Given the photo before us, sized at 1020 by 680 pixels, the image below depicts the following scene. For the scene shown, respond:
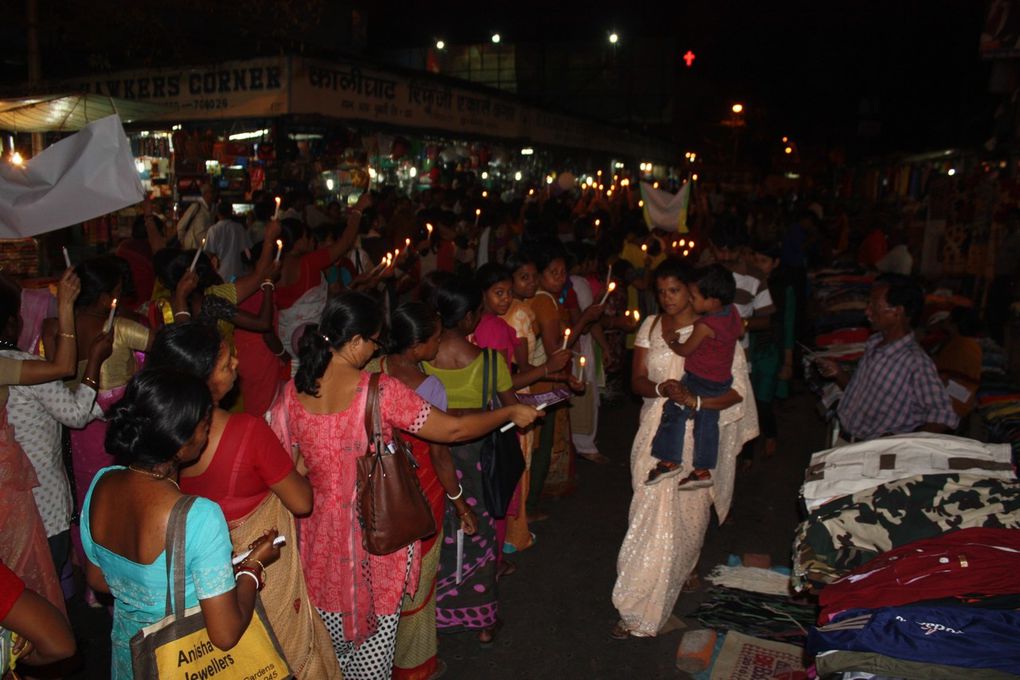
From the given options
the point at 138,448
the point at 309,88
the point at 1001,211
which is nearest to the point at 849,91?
the point at 1001,211

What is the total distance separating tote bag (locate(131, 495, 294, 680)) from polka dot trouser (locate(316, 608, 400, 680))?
3.86ft

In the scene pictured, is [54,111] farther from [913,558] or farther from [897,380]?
[913,558]

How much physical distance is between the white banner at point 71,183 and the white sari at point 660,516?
9.63ft

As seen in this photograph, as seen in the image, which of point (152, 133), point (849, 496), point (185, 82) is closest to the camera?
point (849, 496)

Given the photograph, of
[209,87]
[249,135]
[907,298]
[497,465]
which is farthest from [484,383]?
[249,135]

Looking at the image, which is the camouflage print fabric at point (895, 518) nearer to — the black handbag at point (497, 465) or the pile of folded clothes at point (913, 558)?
the pile of folded clothes at point (913, 558)

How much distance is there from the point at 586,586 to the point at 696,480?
46.2 inches

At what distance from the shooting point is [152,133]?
12320 millimetres

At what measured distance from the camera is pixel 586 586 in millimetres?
5176

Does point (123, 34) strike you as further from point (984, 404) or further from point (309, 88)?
point (984, 404)

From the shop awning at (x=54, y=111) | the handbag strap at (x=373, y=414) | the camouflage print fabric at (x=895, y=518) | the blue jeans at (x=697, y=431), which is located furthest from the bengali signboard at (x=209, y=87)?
the camouflage print fabric at (x=895, y=518)

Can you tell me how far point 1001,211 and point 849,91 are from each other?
24847mm


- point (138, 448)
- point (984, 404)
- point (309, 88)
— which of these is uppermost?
point (309, 88)

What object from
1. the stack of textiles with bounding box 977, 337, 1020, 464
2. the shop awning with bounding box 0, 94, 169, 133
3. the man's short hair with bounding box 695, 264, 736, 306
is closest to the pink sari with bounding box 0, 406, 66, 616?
the man's short hair with bounding box 695, 264, 736, 306
